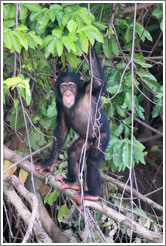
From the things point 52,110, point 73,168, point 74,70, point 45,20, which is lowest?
point 73,168

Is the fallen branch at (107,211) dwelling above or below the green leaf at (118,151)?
below

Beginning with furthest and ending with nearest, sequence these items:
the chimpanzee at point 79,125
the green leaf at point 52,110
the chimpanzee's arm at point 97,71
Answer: the green leaf at point 52,110 < the chimpanzee at point 79,125 < the chimpanzee's arm at point 97,71

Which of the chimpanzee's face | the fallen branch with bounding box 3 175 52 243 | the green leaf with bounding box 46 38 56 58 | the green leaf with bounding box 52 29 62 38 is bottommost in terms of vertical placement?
the fallen branch with bounding box 3 175 52 243

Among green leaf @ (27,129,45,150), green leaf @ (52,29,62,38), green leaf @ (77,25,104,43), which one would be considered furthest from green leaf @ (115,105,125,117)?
green leaf @ (52,29,62,38)

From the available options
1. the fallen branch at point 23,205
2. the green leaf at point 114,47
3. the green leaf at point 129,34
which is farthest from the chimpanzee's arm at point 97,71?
the fallen branch at point 23,205

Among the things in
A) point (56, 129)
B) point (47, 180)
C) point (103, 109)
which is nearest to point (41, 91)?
point (56, 129)

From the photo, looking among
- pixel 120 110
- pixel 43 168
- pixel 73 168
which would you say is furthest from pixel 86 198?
pixel 120 110

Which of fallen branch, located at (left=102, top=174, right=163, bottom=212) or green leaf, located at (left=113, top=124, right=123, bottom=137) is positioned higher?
green leaf, located at (left=113, top=124, right=123, bottom=137)

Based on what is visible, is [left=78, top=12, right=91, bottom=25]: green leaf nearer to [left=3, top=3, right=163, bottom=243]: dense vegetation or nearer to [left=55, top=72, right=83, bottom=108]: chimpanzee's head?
[left=3, top=3, right=163, bottom=243]: dense vegetation

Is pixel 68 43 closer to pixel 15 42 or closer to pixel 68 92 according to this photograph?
pixel 15 42

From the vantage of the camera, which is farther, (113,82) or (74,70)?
(74,70)

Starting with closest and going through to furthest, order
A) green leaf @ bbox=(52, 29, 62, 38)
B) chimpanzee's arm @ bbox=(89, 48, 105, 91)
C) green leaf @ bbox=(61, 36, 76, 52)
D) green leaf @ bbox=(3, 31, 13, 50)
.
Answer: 1. green leaf @ bbox=(3, 31, 13, 50)
2. green leaf @ bbox=(61, 36, 76, 52)
3. green leaf @ bbox=(52, 29, 62, 38)
4. chimpanzee's arm @ bbox=(89, 48, 105, 91)

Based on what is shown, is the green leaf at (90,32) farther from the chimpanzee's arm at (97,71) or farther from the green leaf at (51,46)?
the chimpanzee's arm at (97,71)

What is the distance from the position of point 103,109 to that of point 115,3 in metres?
1.33
